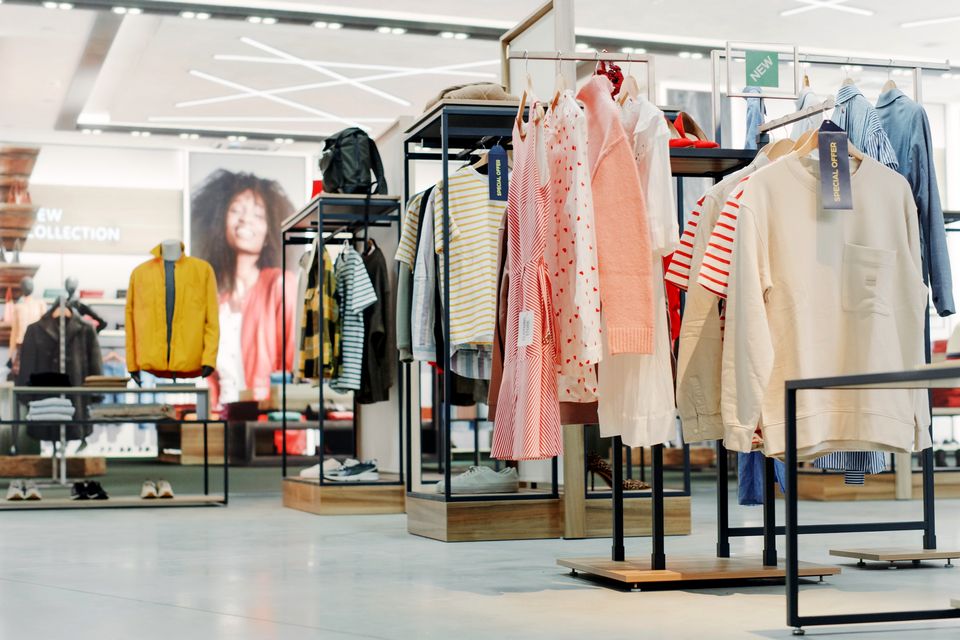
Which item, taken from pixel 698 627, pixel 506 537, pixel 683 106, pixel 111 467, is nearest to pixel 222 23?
pixel 111 467

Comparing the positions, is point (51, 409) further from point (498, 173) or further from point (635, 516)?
point (498, 173)

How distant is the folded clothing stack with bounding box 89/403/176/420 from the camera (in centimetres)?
747

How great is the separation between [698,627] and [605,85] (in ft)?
5.59

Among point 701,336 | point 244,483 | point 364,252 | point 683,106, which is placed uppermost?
point 683,106

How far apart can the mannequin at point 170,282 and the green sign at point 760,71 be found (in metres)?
4.80

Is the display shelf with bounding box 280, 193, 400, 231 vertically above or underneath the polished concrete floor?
above

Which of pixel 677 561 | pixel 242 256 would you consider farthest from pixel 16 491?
pixel 242 256

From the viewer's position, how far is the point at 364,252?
7020mm

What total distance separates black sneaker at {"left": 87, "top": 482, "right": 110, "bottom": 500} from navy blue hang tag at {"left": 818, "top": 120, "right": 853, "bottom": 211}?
17.8ft

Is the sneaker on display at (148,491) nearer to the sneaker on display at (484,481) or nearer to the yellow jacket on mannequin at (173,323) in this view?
the yellow jacket on mannequin at (173,323)

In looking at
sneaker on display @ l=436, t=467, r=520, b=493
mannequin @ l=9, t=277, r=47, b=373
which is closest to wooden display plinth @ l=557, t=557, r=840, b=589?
sneaker on display @ l=436, t=467, r=520, b=493

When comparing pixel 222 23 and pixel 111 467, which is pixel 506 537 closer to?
pixel 111 467

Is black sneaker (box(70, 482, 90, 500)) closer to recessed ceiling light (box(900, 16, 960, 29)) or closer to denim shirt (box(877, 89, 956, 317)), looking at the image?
denim shirt (box(877, 89, 956, 317))

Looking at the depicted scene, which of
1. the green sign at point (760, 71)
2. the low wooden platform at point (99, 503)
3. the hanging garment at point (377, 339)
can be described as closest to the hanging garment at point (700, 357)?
the green sign at point (760, 71)
